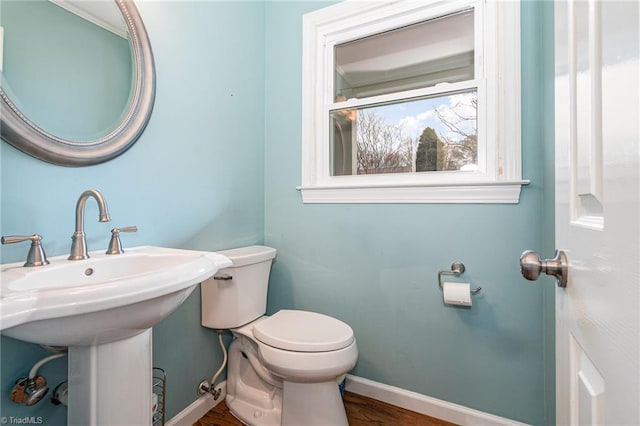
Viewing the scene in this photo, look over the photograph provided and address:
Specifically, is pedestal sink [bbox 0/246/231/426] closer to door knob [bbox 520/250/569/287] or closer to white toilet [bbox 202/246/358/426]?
white toilet [bbox 202/246/358/426]

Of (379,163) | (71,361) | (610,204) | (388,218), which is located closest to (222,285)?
(71,361)

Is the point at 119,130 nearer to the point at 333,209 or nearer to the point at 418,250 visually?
the point at 333,209

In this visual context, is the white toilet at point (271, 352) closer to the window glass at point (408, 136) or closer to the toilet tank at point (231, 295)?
the toilet tank at point (231, 295)

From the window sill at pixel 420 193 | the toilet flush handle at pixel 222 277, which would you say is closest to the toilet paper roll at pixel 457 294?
the window sill at pixel 420 193

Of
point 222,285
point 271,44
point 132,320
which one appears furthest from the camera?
point 271,44

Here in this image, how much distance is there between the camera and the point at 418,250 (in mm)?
A: 1390

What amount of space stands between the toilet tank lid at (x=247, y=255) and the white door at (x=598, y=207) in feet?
3.72

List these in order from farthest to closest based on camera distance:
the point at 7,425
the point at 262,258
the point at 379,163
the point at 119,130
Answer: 1. the point at 379,163
2. the point at 262,258
3. the point at 119,130
4. the point at 7,425

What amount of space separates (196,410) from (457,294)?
1268 mm

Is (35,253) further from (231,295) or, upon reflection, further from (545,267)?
(545,267)

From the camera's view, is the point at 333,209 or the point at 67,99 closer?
the point at 67,99

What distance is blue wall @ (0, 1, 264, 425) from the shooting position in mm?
825

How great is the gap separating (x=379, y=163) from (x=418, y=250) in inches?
19.6

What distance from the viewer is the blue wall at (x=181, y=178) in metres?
0.82
